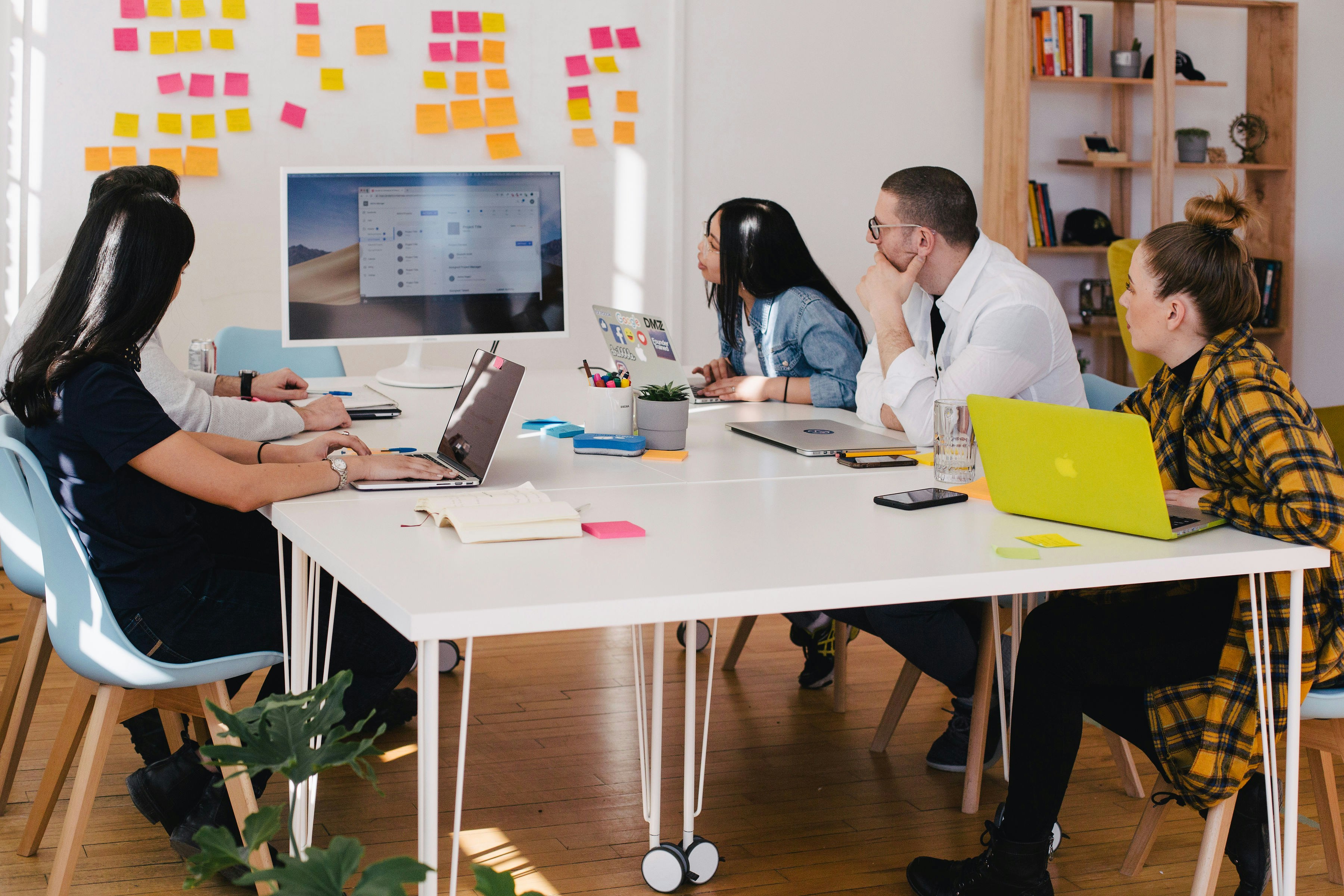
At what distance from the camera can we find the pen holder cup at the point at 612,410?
2.21 m

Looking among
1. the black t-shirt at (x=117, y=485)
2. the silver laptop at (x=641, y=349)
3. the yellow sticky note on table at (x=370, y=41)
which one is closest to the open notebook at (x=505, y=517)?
the black t-shirt at (x=117, y=485)

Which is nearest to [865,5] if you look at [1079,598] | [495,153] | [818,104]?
[818,104]

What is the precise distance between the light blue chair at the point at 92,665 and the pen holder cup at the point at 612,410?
0.70 m

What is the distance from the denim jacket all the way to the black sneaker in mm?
756

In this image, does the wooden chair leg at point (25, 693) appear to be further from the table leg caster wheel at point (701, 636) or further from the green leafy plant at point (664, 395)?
the table leg caster wheel at point (701, 636)

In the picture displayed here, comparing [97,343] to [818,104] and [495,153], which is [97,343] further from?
[818,104]

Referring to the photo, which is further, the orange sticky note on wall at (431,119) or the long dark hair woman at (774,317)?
the orange sticky note on wall at (431,119)

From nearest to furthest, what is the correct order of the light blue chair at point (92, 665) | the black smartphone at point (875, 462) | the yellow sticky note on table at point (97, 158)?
the light blue chair at point (92, 665) → the black smartphone at point (875, 462) → the yellow sticky note on table at point (97, 158)

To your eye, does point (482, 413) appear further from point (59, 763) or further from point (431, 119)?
point (431, 119)

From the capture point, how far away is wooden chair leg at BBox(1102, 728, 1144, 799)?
7.75 feet

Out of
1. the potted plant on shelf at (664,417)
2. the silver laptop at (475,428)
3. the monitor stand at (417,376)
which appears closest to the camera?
the silver laptop at (475,428)

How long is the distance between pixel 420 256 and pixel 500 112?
158 centimetres

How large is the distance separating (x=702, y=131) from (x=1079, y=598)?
323cm

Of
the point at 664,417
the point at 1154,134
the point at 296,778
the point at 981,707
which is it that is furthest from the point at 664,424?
the point at 1154,134
